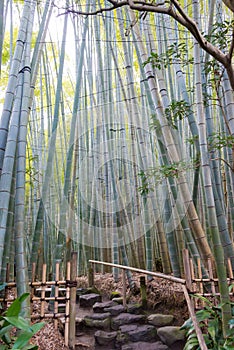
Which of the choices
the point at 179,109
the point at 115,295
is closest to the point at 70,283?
the point at 179,109

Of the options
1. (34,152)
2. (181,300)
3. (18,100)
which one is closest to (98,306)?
(181,300)

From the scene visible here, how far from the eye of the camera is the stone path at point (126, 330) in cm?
282

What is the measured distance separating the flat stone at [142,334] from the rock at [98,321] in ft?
1.51

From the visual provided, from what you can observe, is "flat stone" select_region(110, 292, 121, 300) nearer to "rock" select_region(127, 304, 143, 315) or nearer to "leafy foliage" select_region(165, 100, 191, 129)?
"rock" select_region(127, 304, 143, 315)

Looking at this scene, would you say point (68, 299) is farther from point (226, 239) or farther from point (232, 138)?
point (232, 138)

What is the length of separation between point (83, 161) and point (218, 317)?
14.6 ft

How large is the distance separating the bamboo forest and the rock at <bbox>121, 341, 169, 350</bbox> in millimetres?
810

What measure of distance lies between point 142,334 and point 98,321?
62 cm

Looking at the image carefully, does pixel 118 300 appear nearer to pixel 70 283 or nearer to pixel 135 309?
pixel 135 309

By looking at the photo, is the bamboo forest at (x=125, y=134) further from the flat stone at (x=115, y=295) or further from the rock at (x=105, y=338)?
the rock at (x=105, y=338)

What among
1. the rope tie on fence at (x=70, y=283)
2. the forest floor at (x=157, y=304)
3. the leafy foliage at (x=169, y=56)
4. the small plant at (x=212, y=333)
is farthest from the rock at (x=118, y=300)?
the leafy foliage at (x=169, y=56)

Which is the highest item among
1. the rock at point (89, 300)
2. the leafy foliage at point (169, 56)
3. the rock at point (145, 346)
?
the leafy foliage at point (169, 56)

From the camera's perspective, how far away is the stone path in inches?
111

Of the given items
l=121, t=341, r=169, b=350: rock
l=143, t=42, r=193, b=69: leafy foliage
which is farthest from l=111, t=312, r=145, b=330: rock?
l=143, t=42, r=193, b=69: leafy foliage
